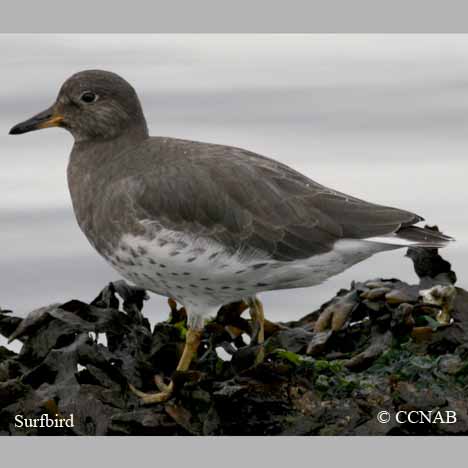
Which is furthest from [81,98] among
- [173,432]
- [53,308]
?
[173,432]

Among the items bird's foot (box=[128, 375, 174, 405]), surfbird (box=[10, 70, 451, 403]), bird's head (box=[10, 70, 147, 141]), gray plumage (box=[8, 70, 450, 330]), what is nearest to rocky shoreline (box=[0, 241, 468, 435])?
bird's foot (box=[128, 375, 174, 405])

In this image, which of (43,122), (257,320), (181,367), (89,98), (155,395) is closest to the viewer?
(155,395)

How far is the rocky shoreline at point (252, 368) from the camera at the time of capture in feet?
22.6

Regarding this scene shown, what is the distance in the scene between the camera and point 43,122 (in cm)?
828

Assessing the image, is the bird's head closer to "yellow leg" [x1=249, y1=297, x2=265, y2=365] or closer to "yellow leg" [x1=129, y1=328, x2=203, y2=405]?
"yellow leg" [x1=249, y1=297, x2=265, y2=365]

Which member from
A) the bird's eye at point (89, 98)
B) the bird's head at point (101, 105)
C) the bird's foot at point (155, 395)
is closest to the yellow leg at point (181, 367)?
the bird's foot at point (155, 395)

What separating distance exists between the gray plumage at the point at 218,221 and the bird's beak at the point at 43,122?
52cm

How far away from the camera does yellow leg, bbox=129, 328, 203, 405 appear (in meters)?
7.07

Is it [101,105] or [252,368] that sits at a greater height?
[101,105]

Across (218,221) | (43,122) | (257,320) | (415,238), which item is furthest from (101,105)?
(415,238)

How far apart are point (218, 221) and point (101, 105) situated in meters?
1.31

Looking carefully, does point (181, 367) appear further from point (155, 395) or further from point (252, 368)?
point (252, 368)

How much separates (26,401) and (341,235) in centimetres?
230

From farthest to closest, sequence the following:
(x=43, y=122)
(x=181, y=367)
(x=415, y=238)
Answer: (x=43, y=122)
(x=415, y=238)
(x=181, y=367)
